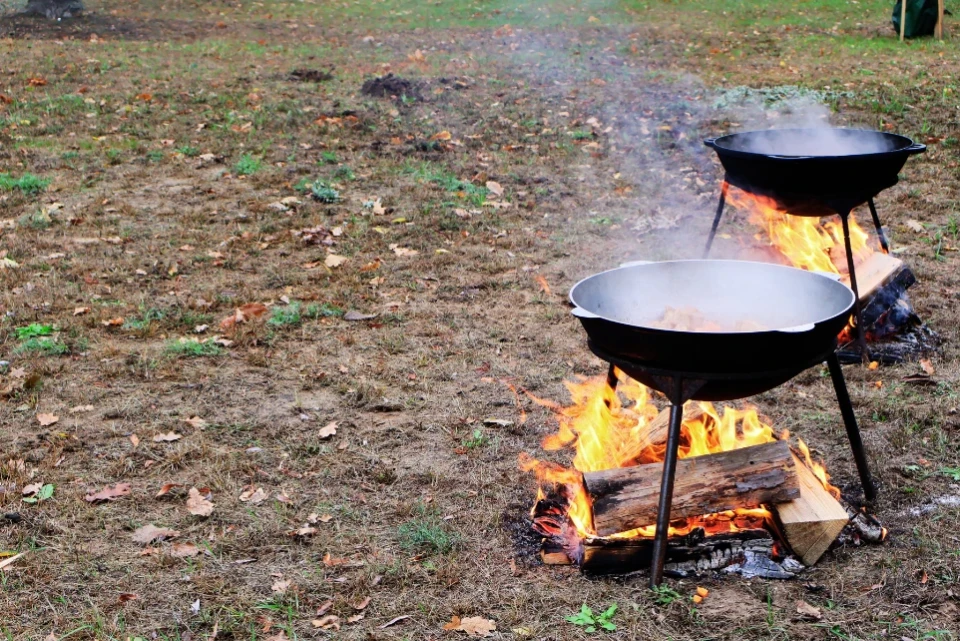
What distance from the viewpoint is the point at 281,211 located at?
7.68 m

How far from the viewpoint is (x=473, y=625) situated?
303cm

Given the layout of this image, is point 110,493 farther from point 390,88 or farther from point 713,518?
point 390,88

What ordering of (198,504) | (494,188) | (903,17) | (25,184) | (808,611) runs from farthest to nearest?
(903,17)
(494,188)
(25,184)
(198,504)
(808,611)

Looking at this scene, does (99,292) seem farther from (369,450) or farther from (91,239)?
(369,450)

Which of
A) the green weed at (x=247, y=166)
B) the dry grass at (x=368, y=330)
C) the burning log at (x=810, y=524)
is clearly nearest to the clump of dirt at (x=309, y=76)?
the dry grass at (x=368, y=330)

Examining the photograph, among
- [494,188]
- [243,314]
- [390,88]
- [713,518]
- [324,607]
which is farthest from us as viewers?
[390,88]

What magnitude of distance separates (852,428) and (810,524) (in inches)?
20.6

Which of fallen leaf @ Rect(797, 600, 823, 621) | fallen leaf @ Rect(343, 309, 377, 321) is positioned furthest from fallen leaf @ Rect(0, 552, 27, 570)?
fallen leaf @ Rect(797, 600, 823, 621)

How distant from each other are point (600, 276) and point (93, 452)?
2.67 meters

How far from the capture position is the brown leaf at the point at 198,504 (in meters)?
3.72

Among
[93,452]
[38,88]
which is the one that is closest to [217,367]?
[93,452]

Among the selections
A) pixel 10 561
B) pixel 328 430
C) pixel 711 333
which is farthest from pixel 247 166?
pixel 711 333

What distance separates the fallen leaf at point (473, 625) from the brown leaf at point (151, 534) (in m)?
1.33

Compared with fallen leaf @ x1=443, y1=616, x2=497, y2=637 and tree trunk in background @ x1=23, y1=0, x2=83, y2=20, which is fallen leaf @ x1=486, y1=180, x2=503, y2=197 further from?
tree trunk in background @ x1=23, y1=0, x2=83, y2=20
